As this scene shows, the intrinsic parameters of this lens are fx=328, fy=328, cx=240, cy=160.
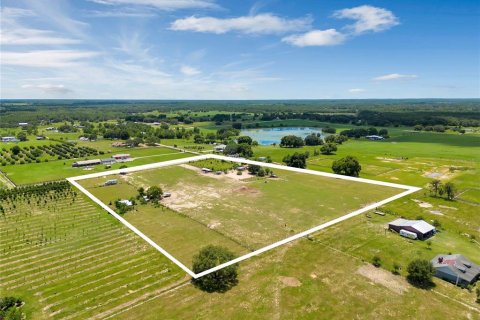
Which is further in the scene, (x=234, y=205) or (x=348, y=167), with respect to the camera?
(x=348, y=167)

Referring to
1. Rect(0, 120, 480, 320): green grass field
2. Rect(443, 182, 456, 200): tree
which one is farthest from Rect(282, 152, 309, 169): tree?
Rect(443, 182, 456, 200): tree

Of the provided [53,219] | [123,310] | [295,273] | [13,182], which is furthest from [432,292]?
[13,182]

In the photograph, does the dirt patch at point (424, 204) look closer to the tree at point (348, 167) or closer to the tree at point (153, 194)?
the tree at point (348, 167)

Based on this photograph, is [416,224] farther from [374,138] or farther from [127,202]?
[374,138]

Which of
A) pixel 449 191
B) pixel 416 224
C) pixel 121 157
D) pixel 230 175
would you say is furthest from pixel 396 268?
pixel 121 157

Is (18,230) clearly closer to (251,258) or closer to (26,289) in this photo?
(26,289)

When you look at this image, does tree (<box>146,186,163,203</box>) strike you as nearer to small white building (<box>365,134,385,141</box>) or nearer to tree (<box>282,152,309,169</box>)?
tree (<box>282,152,309,169</box>)
